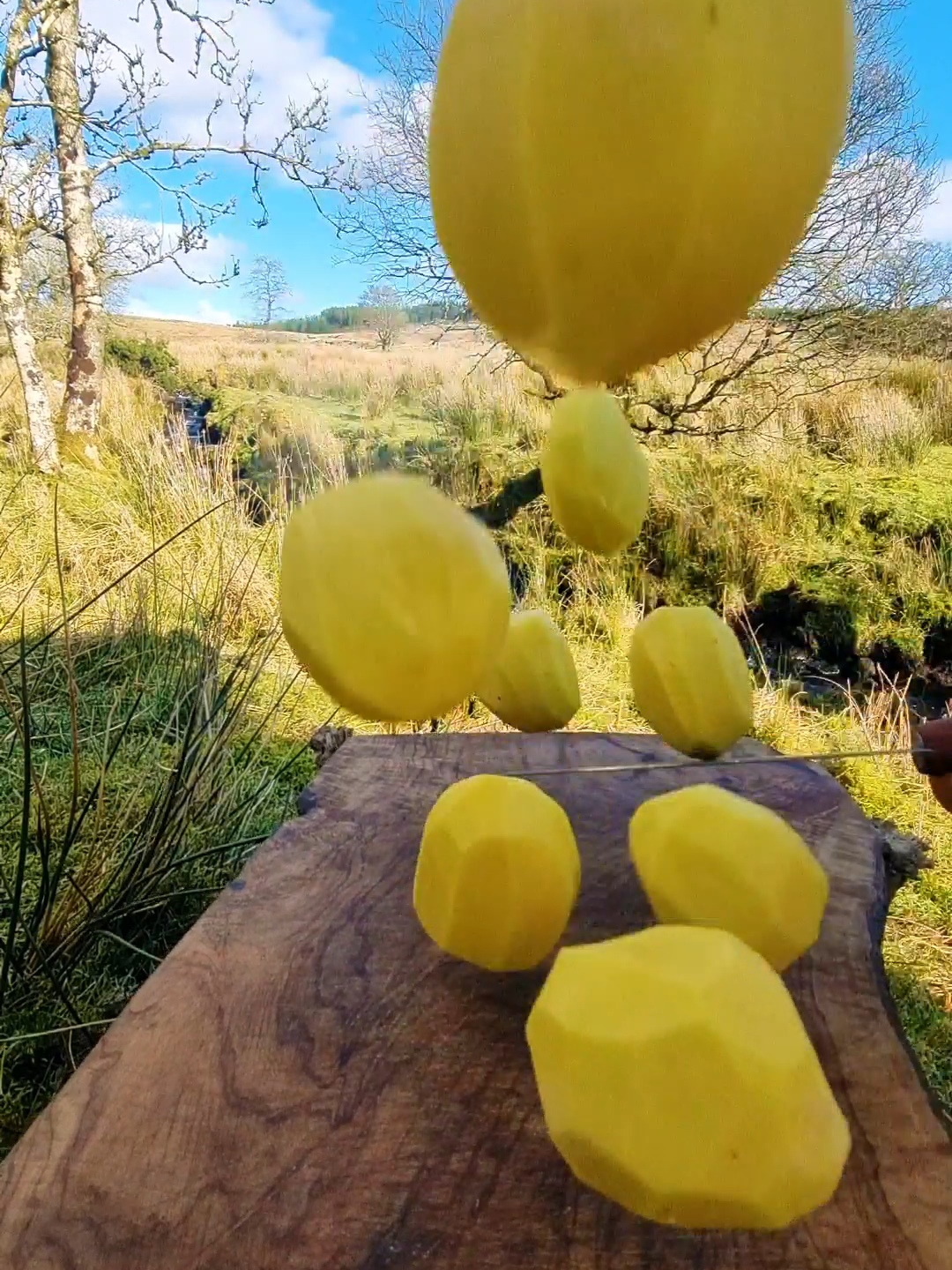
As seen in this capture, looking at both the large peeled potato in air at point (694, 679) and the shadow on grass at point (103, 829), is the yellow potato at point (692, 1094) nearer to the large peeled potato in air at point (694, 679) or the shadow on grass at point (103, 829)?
the large peeled potato in air at point (694, 679)

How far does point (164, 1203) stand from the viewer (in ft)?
1.04

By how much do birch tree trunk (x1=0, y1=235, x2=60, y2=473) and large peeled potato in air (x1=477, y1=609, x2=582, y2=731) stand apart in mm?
2178

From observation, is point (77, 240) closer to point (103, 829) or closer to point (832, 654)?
point (103, 829)

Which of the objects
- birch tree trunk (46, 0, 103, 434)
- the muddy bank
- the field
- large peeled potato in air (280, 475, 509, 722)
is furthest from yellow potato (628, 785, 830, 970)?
birch tree trunk (46, 0, 103, 434)

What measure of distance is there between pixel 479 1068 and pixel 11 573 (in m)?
1.72

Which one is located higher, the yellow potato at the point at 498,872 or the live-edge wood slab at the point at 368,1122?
the yellow potato at the point at 498,872

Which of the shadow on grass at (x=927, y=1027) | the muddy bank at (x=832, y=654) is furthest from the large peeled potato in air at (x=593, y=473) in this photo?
the muddy bank at (x=832, y=654)

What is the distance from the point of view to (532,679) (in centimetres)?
40

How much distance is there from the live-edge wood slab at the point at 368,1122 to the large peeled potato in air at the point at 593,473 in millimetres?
237

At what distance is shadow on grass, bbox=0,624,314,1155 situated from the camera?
68 centimetres

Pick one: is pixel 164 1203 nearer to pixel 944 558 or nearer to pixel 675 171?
pixel 675 171

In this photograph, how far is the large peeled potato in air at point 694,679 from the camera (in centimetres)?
39

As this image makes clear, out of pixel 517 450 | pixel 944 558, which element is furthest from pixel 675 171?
pixel 944 558

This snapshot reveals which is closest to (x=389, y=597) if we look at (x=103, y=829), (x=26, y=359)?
(x=103, y=829)
